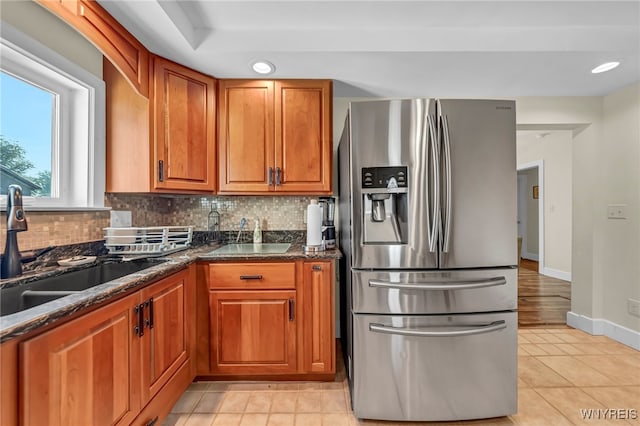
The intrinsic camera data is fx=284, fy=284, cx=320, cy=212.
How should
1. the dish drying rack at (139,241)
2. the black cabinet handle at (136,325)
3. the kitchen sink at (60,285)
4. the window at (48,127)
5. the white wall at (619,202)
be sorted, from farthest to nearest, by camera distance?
1. the white wall at (619,202)
2. the dish drying rack at (139,241)
3. the window at (48,127)
4. the black cabinet handle at (136,325)
5. the kitchen sink at (60,285)

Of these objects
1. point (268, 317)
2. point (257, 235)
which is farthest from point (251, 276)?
point (257, 235)

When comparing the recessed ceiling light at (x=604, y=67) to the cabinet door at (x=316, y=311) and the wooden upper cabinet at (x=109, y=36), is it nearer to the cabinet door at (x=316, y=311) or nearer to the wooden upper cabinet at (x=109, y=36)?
the cabinet door at (x=316, y=311)

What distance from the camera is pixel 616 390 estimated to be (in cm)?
184

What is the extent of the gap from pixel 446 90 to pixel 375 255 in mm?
1669

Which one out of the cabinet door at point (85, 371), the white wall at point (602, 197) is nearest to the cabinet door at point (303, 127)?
the cabinet door at point (85, 371)

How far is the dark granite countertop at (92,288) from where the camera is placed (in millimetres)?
792

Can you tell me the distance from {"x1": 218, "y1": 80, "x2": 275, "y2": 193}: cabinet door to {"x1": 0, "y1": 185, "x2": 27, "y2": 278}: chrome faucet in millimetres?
1140

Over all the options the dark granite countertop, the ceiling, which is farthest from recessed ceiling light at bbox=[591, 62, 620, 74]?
the dark granite countertop

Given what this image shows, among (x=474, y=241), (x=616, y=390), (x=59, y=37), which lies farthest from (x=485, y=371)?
(x=59, y=37)

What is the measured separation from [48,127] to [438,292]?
2461mm

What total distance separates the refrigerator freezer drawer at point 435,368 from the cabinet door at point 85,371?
3.63 feet

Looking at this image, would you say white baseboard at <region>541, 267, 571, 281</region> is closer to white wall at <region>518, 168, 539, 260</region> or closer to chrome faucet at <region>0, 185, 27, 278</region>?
white wall at <region>518, 168, 539, 260</region>

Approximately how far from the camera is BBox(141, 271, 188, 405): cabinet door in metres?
1.36

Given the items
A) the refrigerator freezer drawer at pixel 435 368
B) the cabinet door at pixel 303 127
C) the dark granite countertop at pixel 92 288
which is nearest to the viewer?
the dark granite countertop at pixel 92 288
